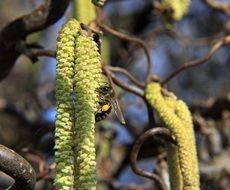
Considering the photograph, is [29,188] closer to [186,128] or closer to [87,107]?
[87,107]

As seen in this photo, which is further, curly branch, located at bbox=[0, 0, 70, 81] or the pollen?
curly branch, located at bbox=[0, 0, 70, 81]

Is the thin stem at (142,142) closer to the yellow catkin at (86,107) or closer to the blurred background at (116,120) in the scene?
the blurred background at (116,120)

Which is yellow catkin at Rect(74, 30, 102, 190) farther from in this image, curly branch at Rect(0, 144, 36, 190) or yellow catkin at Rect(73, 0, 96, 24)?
yellow catkin at Rect(73, 0, 96, 24)

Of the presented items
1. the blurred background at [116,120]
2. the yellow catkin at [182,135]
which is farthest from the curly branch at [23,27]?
the yellow catkin at [182,135]

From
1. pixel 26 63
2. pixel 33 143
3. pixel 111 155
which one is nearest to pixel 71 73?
pixel 33 143

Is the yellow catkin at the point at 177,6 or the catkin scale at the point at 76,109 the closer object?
the catkin scale at the point at 76,109

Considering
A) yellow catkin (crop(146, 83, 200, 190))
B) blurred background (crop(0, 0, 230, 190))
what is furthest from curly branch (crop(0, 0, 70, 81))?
yellow catkin (crop(146, 83, 200, 190))
